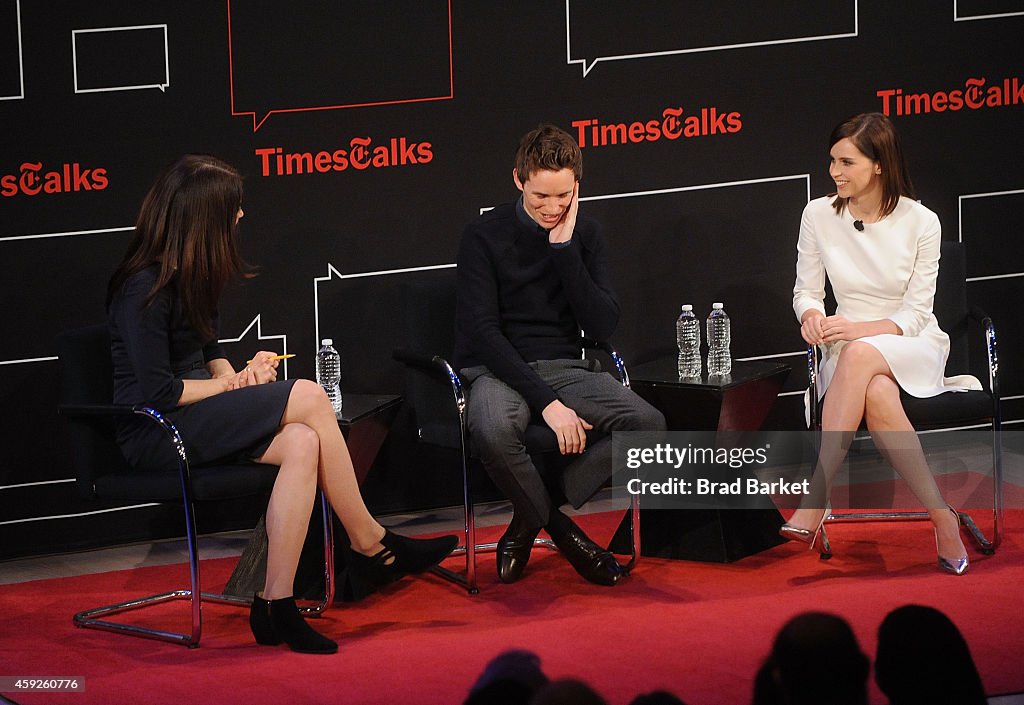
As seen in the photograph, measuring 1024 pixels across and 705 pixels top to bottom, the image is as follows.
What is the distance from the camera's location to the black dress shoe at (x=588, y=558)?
382cm

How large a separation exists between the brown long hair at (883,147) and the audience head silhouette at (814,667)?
3.02 metres

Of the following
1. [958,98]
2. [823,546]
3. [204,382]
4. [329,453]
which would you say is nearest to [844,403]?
[823,546]

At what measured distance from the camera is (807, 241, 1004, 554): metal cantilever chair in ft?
13.0

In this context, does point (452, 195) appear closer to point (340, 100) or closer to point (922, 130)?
point (340, 100)

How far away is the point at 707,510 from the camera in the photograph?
4113 mm

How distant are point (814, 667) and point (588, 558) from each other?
2611mm

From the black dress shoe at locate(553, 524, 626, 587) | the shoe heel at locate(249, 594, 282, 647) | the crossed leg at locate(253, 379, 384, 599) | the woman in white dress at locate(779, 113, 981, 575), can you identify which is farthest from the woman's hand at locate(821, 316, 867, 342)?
the shoe heel at locate(249, 594, 282, 647)

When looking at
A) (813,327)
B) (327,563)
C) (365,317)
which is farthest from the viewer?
(365,317)

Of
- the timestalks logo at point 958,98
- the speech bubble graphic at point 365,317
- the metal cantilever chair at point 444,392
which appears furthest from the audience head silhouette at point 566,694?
the timestalks logo at point 958,98

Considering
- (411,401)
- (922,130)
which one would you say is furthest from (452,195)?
(922,130)

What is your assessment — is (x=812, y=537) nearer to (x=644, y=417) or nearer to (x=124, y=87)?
(x=644, y=417)

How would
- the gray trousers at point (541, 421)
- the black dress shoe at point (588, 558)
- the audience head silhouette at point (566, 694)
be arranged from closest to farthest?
the audience head silhouette at point (566, 694)
the gray trousers at point (541, 421)
the black dress shoe at point (588, 558)

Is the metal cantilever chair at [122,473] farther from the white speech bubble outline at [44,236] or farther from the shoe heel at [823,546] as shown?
the shoe heel at [823,546]

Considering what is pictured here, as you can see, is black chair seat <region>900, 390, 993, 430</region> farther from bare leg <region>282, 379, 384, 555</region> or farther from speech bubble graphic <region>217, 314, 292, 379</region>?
speech bubble graphic <region>217, 314, 292, 379</region>
